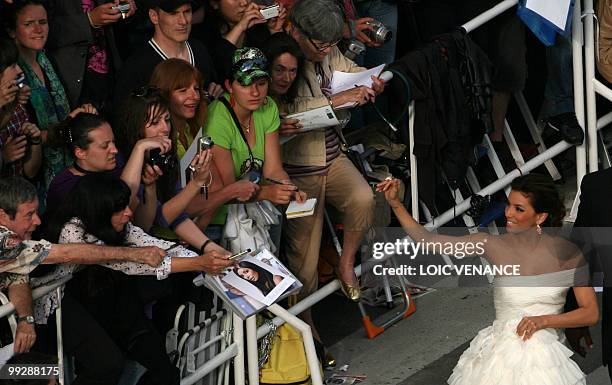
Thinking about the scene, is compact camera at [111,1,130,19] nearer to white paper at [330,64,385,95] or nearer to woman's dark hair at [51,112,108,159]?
woman's dark hair at [51,112,108,159]

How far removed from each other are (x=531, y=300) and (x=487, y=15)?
2421 mm

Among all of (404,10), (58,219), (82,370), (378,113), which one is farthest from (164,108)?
(404,10)

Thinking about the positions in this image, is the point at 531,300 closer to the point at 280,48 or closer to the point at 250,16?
the point at 280,48

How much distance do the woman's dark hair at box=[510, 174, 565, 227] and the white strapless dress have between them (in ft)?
0.87

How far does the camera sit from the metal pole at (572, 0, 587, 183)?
8720 millimetres

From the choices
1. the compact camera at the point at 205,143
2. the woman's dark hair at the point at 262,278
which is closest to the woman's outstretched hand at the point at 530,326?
the woman's dark hair at the point at 262,278

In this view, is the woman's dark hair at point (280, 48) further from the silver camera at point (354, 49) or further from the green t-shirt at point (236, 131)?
the silver camera at point (354, 49)

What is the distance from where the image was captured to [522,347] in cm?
636

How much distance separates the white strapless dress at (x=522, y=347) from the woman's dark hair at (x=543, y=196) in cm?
27

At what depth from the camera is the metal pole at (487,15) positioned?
8164 millimetres

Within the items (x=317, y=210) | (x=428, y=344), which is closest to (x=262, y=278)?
(x=317, y=210)

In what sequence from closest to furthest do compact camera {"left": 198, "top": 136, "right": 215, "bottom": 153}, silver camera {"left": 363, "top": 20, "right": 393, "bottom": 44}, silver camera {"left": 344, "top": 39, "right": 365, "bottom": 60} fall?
compact camera {"left": 198, "top": 136, "right": 215, "bottom": 153}, silver camera {"left": 344, "top": 39, "right": 365, "bottom": 60}, silver camera {"left": 363, "top": 20, "right": 393, "bottom": 44}

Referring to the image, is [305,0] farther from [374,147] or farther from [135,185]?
[135,185]

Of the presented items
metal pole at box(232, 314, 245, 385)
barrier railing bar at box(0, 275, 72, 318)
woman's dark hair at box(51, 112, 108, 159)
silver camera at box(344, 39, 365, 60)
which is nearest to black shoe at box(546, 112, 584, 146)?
silver camera at box(344, 39, 365, 60)
